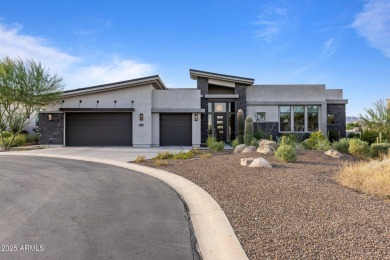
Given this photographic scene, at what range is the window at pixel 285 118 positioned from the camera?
81.2ft

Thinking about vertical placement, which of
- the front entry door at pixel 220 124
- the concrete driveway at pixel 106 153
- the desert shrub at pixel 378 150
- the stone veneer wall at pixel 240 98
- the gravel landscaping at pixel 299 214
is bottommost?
the gravel landscaping at pixel 299 214

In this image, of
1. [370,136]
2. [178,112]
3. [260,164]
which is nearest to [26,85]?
[178,112]

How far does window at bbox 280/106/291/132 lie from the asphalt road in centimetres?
1846

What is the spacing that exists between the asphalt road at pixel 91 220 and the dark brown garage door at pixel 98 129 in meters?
13.7

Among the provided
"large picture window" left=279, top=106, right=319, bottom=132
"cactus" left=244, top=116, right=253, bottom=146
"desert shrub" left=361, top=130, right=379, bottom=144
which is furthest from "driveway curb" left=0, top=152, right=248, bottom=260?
"large picture window" left=279, top=106, right=319, bottom=132

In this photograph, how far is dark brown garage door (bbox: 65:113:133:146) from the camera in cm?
2250

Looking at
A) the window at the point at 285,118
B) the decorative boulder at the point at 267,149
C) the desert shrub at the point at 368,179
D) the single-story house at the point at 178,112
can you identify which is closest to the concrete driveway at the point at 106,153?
the single-story house at the point at 178,112

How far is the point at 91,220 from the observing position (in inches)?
198

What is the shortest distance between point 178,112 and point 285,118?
970 centimetres

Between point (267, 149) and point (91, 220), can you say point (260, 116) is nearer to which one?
point (267, 149)

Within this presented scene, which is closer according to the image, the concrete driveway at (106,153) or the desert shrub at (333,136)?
the concrete driveway at (106,153)

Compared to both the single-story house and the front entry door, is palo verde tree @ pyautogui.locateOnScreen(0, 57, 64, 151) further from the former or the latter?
the front entry door

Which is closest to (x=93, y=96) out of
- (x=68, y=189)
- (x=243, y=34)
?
→ (x=243, y=34)

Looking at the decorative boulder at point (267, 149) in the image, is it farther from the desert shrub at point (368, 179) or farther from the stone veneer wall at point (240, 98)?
the stone veneer wall at point (240, 98)
